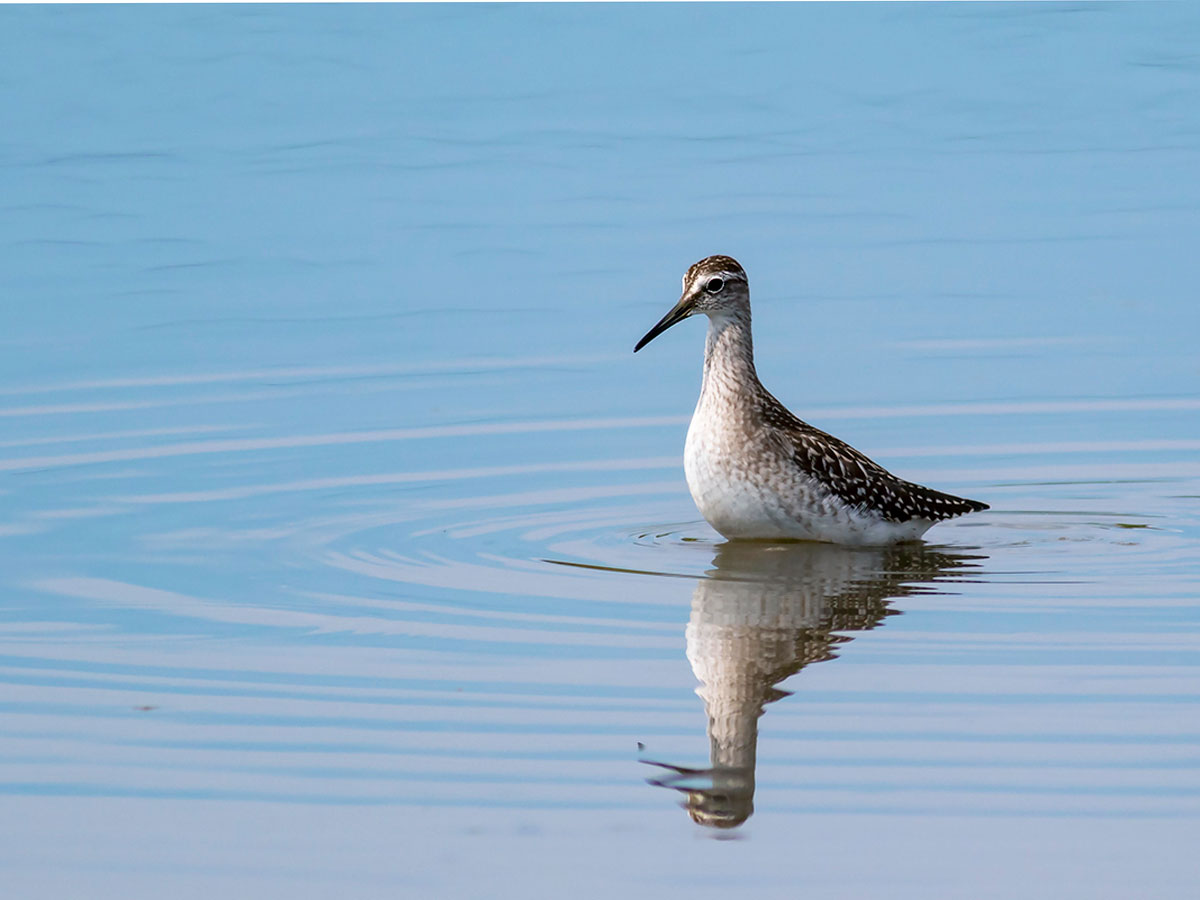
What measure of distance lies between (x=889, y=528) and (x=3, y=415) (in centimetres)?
688

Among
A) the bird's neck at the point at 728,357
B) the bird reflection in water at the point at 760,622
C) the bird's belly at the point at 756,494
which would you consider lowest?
the bird reflection in water at the point at 760,622

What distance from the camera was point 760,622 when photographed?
39.3 ft

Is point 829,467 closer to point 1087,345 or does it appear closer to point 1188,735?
point 1188,735

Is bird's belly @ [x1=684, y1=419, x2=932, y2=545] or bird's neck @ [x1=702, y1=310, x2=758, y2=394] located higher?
bird's neck @ [x1=702, y1=310, x2=758, y2=394]

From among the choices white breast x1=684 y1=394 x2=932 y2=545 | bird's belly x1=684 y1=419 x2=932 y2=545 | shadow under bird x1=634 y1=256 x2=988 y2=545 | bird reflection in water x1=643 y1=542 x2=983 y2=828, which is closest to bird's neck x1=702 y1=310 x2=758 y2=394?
shadow under bird x1=634 y1=256 x2=988 y2=545

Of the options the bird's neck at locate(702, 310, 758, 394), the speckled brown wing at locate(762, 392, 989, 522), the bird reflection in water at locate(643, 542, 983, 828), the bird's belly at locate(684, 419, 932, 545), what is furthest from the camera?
the bird's neck at locate(702, 310, 758, 394)

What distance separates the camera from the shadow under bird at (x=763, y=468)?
1371cm

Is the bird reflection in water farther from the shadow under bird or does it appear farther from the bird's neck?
the bird's neck

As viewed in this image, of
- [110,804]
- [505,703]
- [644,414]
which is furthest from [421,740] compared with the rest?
[644,414]

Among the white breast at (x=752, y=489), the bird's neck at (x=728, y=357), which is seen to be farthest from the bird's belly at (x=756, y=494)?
Answer: the bird's neck at (x=728, y=357)

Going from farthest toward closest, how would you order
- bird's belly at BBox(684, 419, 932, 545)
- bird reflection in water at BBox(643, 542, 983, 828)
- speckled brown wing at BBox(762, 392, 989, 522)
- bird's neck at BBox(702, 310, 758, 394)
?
bird's neck at BBox(702, 310, 758, 394), speckled brown wing at BBox(762, 392, 989, 522), bird's belly at BBox(684, 419, 932, 545), bird reflection in water at BBox(643, 542, 983, 828)

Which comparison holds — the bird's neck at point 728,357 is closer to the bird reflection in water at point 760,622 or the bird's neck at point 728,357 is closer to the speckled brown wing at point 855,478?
the speckled brown wing at point 855,478

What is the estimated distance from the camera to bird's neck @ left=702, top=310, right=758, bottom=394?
46.3 feet

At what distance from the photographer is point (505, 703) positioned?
10.4 m
